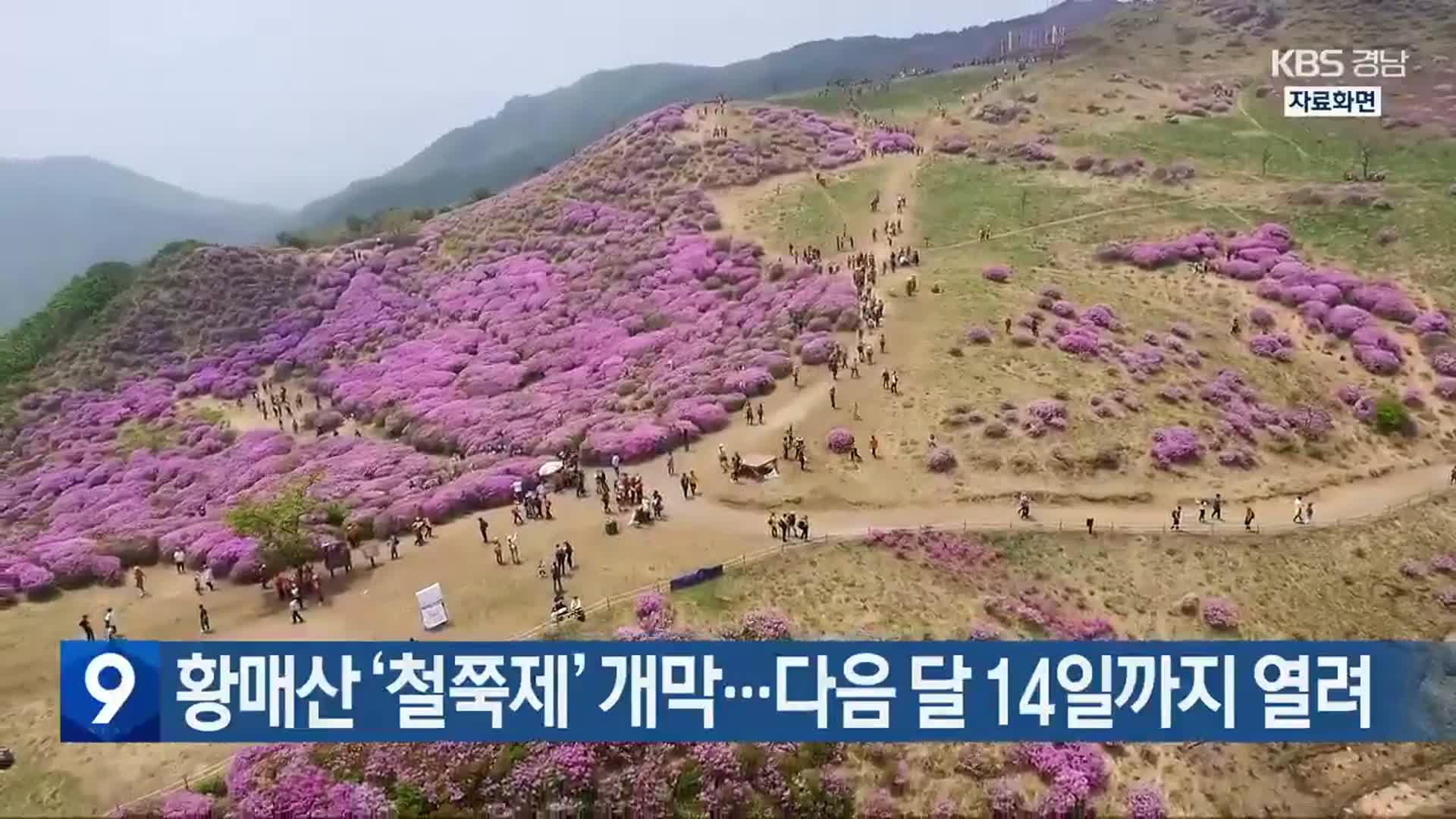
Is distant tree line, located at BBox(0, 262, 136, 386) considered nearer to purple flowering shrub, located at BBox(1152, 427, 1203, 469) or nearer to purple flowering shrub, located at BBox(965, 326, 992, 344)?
purple flowering shrub, located at BBox(965, 326, 992, 344)

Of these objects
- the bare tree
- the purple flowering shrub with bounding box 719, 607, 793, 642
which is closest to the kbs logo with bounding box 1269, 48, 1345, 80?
the bare tree

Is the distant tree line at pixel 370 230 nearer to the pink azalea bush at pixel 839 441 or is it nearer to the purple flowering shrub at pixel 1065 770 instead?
the pink azalea bush at pixel 839 441

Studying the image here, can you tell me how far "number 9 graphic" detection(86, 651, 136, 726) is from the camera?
26453 mm

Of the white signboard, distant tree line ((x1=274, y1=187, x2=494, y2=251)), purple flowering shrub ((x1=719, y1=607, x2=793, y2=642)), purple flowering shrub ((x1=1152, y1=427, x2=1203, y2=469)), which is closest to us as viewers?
purple flowering shrub ((x1=719, y1=607, x2=793, y2=642))

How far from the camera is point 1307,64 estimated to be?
106438mm

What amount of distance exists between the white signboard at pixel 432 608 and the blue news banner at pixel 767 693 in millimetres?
5910

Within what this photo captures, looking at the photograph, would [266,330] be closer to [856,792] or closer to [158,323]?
[158,323]

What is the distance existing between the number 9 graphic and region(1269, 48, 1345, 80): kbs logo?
423 ft

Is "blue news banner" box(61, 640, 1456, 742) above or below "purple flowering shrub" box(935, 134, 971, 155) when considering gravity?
below

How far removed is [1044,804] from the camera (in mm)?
25266

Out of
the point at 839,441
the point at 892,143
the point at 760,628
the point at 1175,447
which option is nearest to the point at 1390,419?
the point at 1175,447

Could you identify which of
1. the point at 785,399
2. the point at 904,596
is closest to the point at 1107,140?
the point at 785,399

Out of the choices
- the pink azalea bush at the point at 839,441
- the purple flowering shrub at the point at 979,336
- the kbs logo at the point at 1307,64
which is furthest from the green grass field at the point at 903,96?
the pink azalea bush at the point at 839,441

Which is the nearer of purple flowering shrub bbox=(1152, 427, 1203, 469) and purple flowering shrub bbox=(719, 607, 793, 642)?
purple flowering shrub bbox=(719, 607, 793, 642)
